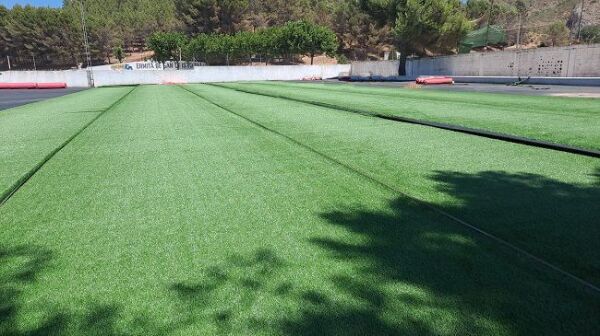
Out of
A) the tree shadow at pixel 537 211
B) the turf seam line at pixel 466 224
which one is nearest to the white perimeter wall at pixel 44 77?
the turf seam line at pixel 466 224

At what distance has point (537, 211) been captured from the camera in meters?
3.31

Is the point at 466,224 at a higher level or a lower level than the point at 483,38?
lower

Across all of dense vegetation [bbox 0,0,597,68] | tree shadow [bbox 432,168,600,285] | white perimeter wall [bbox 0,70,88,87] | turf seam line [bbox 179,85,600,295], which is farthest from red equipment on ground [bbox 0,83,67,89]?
tree shadow [bbox 432,168,600,285]

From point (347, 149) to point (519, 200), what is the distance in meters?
2.72

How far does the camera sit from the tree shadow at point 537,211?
2580 mm

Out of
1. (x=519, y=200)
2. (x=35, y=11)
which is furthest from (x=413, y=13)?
(x=35, y=11)

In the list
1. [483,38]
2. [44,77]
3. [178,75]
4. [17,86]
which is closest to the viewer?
[17,86]

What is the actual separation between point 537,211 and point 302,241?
2.03m

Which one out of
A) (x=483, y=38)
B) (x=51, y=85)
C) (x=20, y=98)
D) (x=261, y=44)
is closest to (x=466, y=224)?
(x=20, y=98)

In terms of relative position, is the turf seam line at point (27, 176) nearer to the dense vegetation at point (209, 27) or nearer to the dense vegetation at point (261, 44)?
the dense vegetation at point (209, 27)

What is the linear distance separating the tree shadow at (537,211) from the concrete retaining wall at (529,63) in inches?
973

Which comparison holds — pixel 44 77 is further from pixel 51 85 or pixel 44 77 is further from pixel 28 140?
pixel 28 140

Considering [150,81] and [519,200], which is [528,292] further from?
[150,81]

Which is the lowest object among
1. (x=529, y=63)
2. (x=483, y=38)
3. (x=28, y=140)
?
(x=28, y=140)
